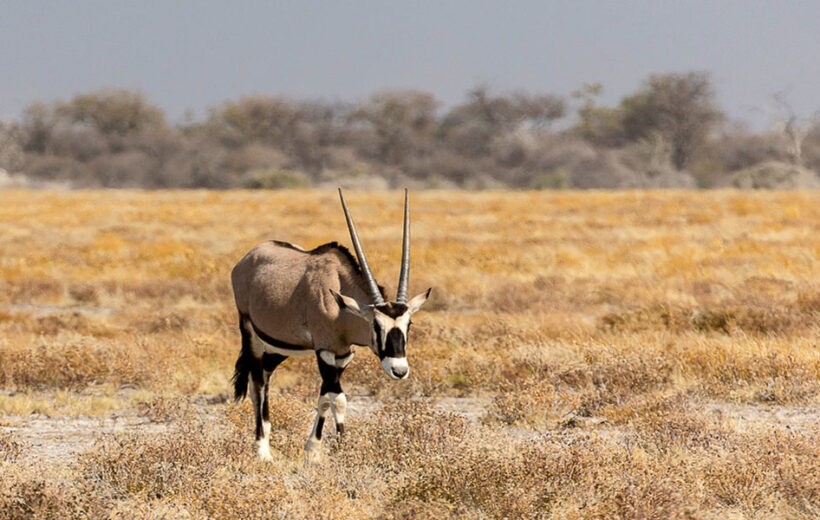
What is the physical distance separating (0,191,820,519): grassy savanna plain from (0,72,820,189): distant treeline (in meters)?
49.3

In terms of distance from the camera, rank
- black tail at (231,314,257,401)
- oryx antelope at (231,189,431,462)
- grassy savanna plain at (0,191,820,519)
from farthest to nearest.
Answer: black tail at (231,314,257,401), oryx antelope at (231,189,431,462), grassy savanna plain at (0,191,820,519)

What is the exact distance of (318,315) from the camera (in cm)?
623

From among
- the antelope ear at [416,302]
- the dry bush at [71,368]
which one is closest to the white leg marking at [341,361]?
the antelope ear at [416,302]

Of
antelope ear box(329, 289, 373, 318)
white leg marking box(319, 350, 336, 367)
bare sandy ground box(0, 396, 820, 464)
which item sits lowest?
bare sandy ground box(0, 396, 820, 464)

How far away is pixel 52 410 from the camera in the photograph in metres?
8.44

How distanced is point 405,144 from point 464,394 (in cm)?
7513

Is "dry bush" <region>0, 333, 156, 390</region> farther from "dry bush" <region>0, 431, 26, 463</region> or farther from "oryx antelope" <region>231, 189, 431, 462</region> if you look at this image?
"dry bush" <region>0, 431, 26, 463</region>

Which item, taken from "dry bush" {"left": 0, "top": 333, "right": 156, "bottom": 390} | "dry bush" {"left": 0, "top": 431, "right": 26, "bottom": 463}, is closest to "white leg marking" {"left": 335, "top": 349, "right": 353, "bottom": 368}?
"dry bush" {"left": 0, "top": 431, "right": 26, "bottom": 463}

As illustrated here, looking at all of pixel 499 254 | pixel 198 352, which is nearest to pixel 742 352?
pixel 198 352

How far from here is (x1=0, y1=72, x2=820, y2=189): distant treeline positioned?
2923 inches

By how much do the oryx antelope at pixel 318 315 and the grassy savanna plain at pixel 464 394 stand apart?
1.21 feet

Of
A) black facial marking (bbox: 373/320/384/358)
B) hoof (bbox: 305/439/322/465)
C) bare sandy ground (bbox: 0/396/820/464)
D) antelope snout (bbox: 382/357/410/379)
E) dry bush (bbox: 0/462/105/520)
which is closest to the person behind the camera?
dry bush (bbox: 0/462/105/520)

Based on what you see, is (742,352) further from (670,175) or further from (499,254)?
(670,175)

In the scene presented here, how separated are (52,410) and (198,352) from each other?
7.18 feet
